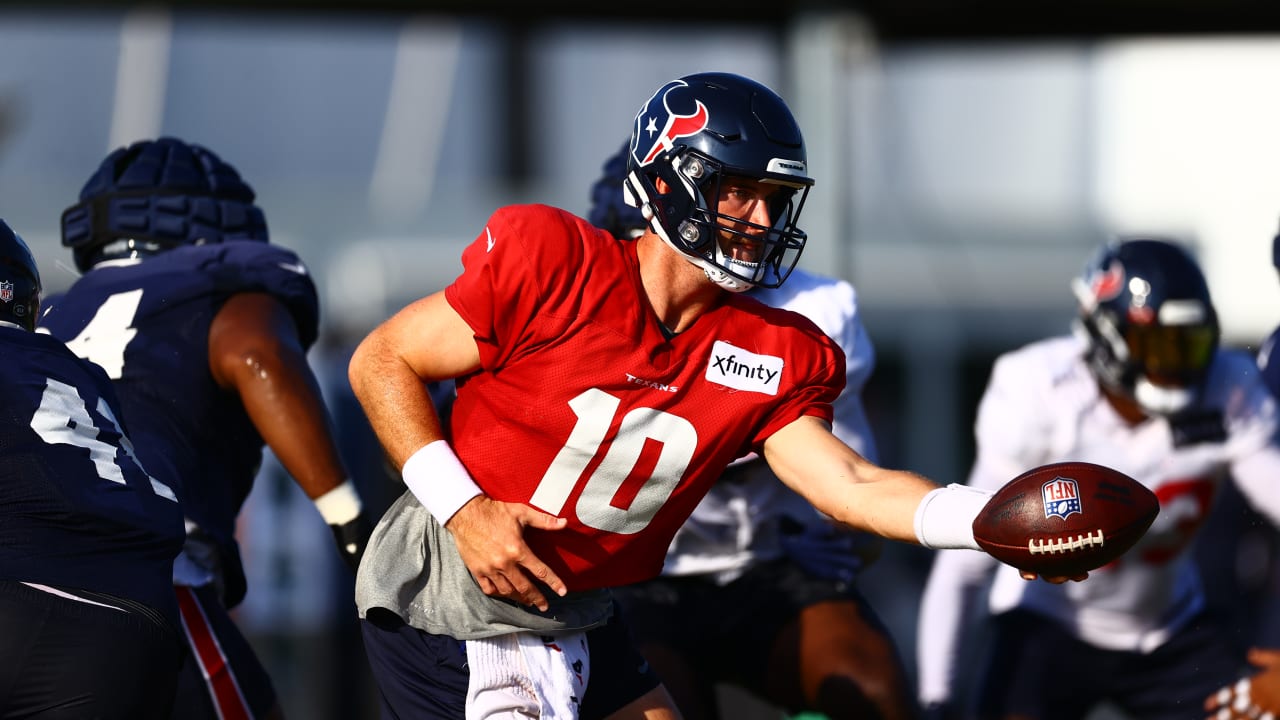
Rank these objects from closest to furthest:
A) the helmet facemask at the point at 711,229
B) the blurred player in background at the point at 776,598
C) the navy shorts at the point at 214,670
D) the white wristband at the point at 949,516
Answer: the white wristband at the point at 949,516 → the helmet facemask at the point at 711,229 → the navy shorts at the point at 214,670 → the blurred player in background at the point at 776,598

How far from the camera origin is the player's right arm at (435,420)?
312cm

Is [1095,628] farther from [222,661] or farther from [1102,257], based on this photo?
[222,661]

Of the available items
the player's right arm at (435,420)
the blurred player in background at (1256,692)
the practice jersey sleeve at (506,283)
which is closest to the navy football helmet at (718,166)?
the practice jersey sleeve at (506,283)

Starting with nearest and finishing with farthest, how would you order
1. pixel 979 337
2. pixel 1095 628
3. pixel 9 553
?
pixel 9 553
pixel 1095 628
pixel 979 337

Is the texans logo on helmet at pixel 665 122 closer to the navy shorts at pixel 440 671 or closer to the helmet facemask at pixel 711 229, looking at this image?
the helmet facemask at pixel 711 229

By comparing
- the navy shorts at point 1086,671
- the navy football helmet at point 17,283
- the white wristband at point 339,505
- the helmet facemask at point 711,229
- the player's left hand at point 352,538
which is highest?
the helmet facemask at point 711,229

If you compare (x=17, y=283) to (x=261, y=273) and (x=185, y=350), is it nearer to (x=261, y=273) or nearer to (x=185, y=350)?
(x=185, y=350)

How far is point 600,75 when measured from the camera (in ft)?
47.8

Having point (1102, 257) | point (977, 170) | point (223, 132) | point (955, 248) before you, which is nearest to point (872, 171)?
point (977, 170)

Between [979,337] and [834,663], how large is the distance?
7260 millimetres

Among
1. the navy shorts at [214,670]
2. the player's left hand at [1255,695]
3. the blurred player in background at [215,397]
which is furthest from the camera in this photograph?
the player's left hand at [1255,695]

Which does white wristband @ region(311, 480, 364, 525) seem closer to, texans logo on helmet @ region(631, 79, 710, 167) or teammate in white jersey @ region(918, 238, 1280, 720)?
texans logo on helmet @ region(631, 79, 710, 167)

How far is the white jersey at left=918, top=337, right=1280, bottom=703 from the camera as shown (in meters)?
5.06

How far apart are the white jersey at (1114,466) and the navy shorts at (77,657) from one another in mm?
2686
